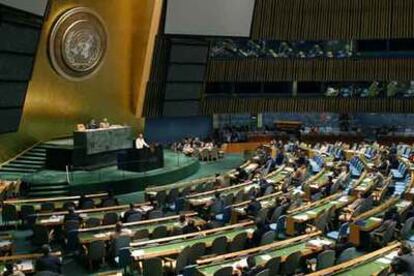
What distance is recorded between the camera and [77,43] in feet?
79.9

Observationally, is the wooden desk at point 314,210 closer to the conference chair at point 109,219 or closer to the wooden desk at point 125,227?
the wooden desk at point 125,227

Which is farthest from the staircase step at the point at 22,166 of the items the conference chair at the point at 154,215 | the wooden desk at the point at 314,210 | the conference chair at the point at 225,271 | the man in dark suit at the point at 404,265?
the man in dark suit at the point at 404,265

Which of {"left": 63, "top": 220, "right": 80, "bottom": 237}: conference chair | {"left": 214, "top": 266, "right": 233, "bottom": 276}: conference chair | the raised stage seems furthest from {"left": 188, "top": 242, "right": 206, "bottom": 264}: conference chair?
the raised stage

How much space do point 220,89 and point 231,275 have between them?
2324 cm

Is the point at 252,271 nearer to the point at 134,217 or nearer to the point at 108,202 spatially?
the point at 134,217

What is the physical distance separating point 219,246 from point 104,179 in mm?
8973

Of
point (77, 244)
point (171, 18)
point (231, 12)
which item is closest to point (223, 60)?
point (231, 12)

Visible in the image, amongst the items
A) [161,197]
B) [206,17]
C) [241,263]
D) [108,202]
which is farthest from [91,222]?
[206,17]

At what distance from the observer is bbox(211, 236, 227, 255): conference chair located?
10945 millimetres

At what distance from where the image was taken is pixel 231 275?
8984 mm

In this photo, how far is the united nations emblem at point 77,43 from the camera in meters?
23.6

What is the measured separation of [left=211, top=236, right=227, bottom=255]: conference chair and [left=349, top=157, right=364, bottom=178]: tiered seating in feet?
38.9

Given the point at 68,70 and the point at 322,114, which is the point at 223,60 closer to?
the point at 322,114

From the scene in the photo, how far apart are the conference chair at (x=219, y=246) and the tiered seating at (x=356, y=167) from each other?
11.9m
